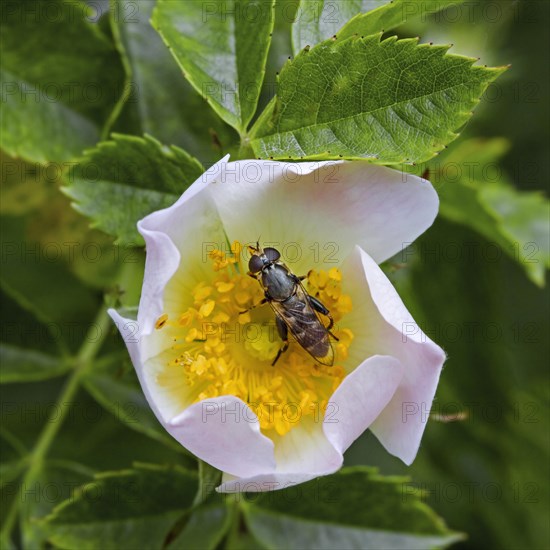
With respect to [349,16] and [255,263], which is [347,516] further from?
[349,16]

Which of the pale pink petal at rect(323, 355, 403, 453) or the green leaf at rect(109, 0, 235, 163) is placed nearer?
the pale pink petal at rect(323, 355, 403, 453)

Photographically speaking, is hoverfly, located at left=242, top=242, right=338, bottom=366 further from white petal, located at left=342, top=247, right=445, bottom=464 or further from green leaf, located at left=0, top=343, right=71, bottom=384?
green leaf, located at left=0, top=343, right=71, bottom=384

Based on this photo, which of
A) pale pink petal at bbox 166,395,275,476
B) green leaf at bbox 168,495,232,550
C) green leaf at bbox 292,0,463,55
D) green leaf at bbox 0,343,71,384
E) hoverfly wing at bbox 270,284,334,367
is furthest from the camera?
green leaf at bbox 0,343,71,384

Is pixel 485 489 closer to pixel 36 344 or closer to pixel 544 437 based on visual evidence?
pixel 544 437

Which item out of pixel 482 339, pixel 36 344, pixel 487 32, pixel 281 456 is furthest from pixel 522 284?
pixel 36 344

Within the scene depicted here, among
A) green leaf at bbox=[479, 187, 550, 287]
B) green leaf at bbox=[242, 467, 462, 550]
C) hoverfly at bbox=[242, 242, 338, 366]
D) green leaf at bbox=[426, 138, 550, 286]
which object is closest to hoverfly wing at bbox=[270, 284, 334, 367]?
hoverfly at bbox=[242, 242, 338, 366]

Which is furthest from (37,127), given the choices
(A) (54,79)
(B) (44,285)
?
(B) (44,285)

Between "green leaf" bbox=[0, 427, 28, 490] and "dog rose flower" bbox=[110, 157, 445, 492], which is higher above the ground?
Answer: "dog rose flower" bbox=[110, 157, 445, 492]
